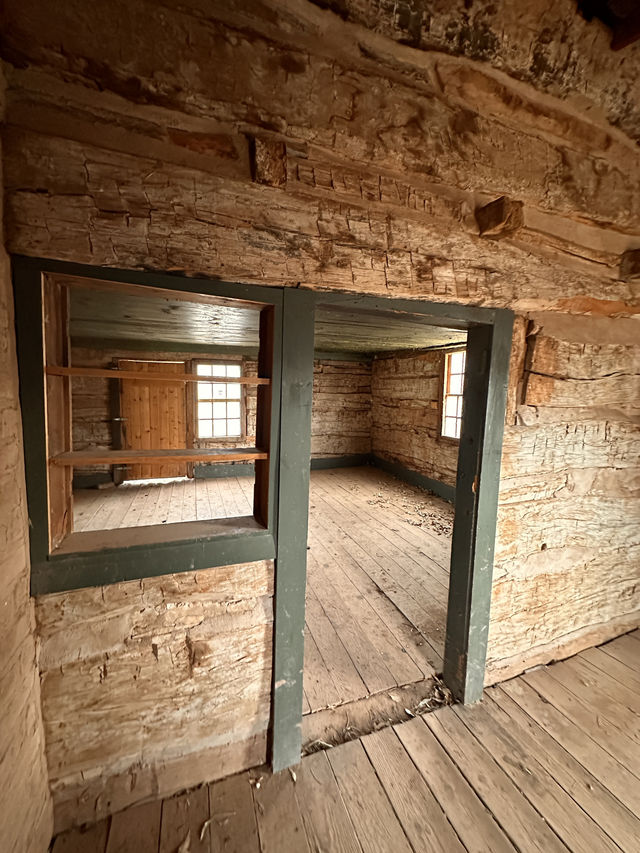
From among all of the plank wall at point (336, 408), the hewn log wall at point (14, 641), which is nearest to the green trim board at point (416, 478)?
the plank wall at point (336, 408)

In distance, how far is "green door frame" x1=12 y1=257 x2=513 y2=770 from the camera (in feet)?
3.55

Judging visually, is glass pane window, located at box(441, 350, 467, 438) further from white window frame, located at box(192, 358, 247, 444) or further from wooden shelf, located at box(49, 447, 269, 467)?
wooden shelf, located at box(49, 447, 269, 467)

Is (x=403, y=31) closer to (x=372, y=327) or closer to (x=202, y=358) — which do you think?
(x=372, y=327)

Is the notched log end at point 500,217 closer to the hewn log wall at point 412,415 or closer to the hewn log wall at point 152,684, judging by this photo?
the hewn log wall at point 152,684

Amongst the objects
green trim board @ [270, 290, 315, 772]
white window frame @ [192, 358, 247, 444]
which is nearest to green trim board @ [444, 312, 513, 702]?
green trim board @ [270, 290, 315, 772]

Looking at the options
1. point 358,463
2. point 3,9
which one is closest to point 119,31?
point 3,9

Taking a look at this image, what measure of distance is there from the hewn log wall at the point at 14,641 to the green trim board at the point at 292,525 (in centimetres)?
82

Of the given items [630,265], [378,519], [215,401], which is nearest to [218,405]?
[215,401]

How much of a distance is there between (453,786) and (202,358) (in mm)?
5638

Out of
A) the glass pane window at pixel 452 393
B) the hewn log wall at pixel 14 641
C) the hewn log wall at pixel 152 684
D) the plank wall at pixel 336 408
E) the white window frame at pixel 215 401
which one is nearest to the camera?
the hewn log wall at pixel 14 641

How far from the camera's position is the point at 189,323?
141 inches

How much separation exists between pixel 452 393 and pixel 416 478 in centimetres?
156

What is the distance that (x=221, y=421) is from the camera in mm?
6016

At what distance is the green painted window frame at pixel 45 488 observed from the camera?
3.40 ft
